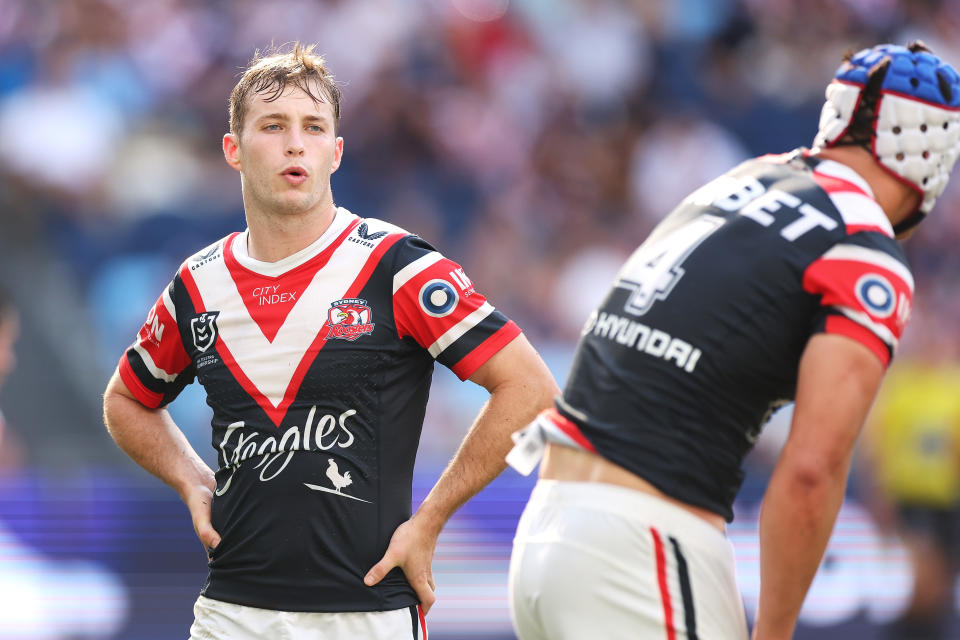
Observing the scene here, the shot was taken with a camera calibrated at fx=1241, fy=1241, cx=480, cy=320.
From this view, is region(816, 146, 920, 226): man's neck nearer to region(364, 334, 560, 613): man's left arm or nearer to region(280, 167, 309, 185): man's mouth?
region(364, 334, 560, 613): man's left arm

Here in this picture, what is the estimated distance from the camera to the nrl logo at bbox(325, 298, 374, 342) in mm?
3975

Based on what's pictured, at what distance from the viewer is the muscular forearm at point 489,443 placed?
398 cm

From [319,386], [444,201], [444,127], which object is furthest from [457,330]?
[444,127]

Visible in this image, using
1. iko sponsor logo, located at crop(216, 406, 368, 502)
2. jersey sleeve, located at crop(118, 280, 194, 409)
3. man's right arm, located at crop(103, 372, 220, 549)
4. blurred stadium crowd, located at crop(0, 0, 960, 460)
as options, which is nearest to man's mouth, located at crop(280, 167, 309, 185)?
jersey sleeve, located at crop(118, 280, 194, 409)

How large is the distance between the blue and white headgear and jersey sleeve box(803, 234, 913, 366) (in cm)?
29

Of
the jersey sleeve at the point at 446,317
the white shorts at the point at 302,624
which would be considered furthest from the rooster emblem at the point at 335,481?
the jersey sleeve at the point at 446,317

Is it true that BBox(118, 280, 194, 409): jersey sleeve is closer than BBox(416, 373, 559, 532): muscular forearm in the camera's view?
No

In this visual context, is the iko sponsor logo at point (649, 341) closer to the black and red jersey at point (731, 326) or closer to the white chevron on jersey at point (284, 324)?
the black and red jersey at point (731, 326)

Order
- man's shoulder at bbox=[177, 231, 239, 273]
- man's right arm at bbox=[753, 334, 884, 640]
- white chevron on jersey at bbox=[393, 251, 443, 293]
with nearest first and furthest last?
man's right arm at bbox=[753, 334, 884, 640], white chevron on jersey at bbox=[393, 251, 443, 293], man's shoulder at bbox=[177, 231, 239, 273]

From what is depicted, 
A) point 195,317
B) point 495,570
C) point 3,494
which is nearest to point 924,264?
point 495,570

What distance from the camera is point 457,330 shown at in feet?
13.0

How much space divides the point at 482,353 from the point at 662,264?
0.89 m

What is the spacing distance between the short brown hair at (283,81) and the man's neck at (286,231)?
0.33m

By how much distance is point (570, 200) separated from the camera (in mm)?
11391
